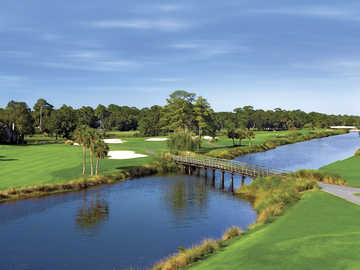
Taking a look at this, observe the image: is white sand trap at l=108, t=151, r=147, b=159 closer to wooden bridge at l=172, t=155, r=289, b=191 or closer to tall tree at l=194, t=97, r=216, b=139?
wooden bridge at l=172, t=155, r=289, b=191

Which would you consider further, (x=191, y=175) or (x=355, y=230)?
(x=191, y=175)

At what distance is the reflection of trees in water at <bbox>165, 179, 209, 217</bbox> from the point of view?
42.5m

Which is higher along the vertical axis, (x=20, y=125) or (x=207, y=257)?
(x=20, y=125)

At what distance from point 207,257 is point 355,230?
35.3 ft

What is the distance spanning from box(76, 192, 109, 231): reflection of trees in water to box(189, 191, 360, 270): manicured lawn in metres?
17.0

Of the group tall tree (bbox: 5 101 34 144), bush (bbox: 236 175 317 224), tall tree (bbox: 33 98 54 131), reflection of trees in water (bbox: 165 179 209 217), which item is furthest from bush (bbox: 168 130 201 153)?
tall tree (bbox: 33 98 54 131)

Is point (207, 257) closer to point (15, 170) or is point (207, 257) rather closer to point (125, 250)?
point (125, 250)

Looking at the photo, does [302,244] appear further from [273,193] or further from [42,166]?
[42,166]

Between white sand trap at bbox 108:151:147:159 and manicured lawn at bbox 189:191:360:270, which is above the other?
white sand trap at bbox 108:151:147:159

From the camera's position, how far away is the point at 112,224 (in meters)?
36.1

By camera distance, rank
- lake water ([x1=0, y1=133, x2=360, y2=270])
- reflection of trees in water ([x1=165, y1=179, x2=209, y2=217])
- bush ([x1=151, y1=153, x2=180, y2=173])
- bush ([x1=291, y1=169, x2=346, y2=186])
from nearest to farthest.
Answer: lake water ([x1=0, y1=133, x2=360, y2=270])
reflection of trees in water ([x1=165, y1=179, x2=209, y2=217])
bush ([x1=291, y1=169, x2=346, y2=186])
bush ([x1=151, y1=153, x2=180, y2=173])

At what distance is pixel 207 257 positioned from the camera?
22969mm

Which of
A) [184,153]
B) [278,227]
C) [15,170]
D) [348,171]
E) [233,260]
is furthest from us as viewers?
[184,153]

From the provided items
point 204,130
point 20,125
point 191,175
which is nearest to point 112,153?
point 191,175
